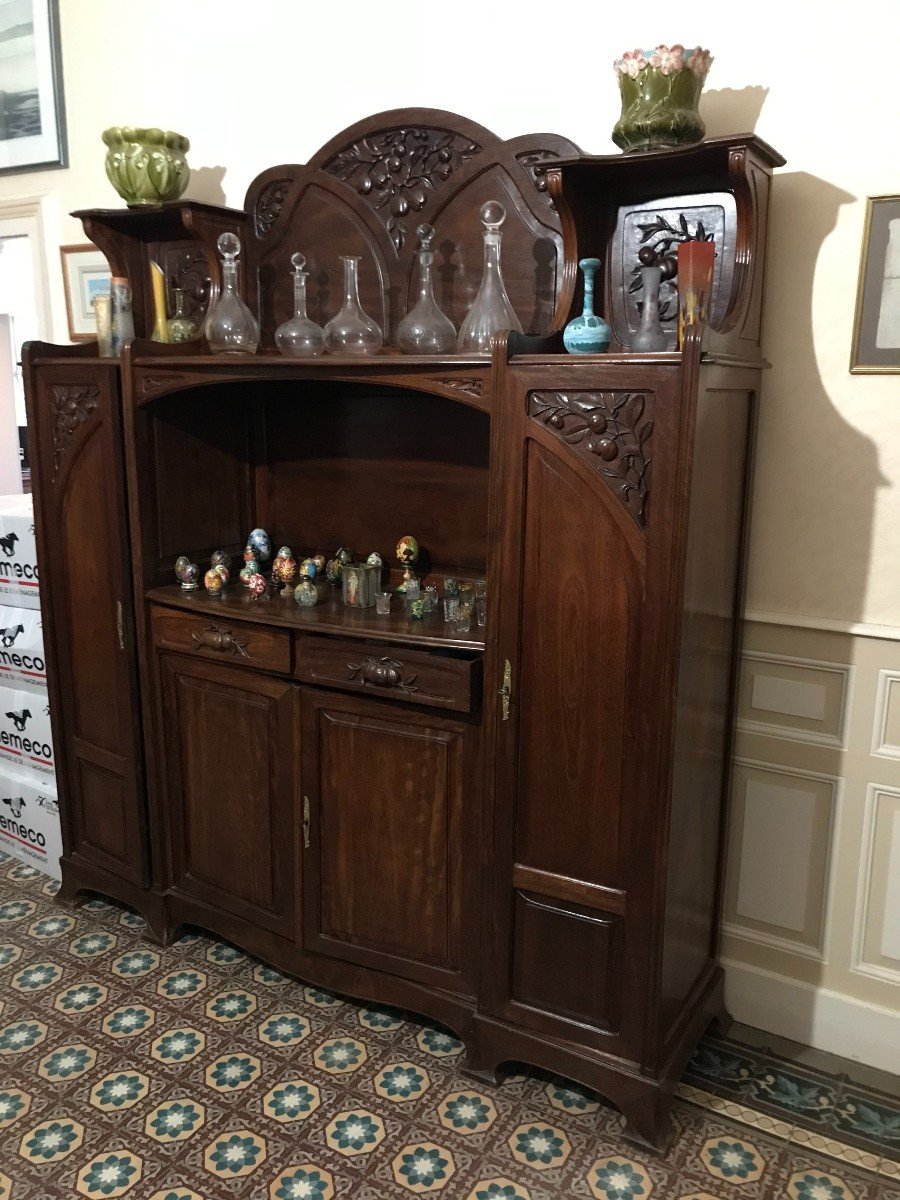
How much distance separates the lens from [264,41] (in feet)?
8.96

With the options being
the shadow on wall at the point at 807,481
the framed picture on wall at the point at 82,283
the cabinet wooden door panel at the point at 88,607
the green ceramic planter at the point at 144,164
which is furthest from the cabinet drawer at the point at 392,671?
the framed picture on wall at the point at 82,283

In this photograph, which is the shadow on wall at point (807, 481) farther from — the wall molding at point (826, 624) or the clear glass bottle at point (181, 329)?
the clear glass bottle at point (181, 329)

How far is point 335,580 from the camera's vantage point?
103 inches

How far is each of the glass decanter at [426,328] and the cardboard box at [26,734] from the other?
1669mm

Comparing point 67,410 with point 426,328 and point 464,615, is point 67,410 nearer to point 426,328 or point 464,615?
point 426,328

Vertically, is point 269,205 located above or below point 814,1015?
above

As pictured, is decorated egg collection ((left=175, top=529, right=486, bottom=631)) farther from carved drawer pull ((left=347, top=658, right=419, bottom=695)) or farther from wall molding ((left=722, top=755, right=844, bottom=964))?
wall molding ((left=722, top=755, right=844, bottom=964))

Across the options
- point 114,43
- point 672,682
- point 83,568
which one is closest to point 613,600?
point 672,682

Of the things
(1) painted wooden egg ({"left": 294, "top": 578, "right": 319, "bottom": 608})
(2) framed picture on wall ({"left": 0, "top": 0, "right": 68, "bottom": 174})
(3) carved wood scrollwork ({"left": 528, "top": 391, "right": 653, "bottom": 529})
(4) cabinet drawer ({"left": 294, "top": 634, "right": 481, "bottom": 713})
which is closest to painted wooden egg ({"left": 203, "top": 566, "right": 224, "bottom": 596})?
(1) painted wooden egg ({"left": 294, "top": 578, "right": 319, "bottom": 608})

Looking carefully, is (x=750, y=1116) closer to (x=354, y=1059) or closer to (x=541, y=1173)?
(x=541, y=1173)

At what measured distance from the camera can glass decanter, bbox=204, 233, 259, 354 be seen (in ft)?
8.32

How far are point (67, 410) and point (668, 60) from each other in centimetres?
173

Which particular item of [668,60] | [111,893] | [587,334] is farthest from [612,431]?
[111,893]

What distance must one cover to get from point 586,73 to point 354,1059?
93.0 inches
